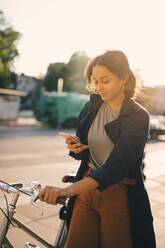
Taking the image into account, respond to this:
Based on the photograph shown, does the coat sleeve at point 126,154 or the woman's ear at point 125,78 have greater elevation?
the woman's ear at point 125,78

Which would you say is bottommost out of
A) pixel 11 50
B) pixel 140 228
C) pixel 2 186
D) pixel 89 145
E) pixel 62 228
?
pixel 62 228

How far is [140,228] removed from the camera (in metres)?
2.07

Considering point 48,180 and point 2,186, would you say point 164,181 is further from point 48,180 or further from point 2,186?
point 2,186

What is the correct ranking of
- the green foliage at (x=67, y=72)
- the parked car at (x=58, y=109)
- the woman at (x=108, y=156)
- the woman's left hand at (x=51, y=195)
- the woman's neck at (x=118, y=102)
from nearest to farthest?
the woman's left hand at (x=51, y=195) < the woman at (x=108, y=156) < the woman's neck at (x=118, y=102) < the parked car at (x=58, y=109) < the green foliage at (x=67, y=72)

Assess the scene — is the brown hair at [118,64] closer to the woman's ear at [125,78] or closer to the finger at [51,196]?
the woman's ear at [125,78]

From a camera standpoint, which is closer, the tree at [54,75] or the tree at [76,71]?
the tree at [76,71]

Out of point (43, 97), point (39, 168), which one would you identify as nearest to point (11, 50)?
point (43, 97)

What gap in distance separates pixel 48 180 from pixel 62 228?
5.26 m

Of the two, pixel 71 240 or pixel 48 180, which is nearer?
pixel 71 240

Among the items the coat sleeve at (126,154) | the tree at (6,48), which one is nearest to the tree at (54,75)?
the tree at (6,48)

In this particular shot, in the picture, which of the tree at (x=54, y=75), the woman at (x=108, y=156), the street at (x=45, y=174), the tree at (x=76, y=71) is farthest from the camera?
the tree at (x=54, y=75)

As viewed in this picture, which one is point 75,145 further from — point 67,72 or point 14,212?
point 67,72

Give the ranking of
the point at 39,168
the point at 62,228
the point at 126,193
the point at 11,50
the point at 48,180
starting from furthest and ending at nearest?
1. the point at 11,50
2. the point at 39,168
3. the point at 48,180
4. the point at 62,228
5. the point at 126,193

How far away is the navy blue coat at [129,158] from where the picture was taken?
1851mm
